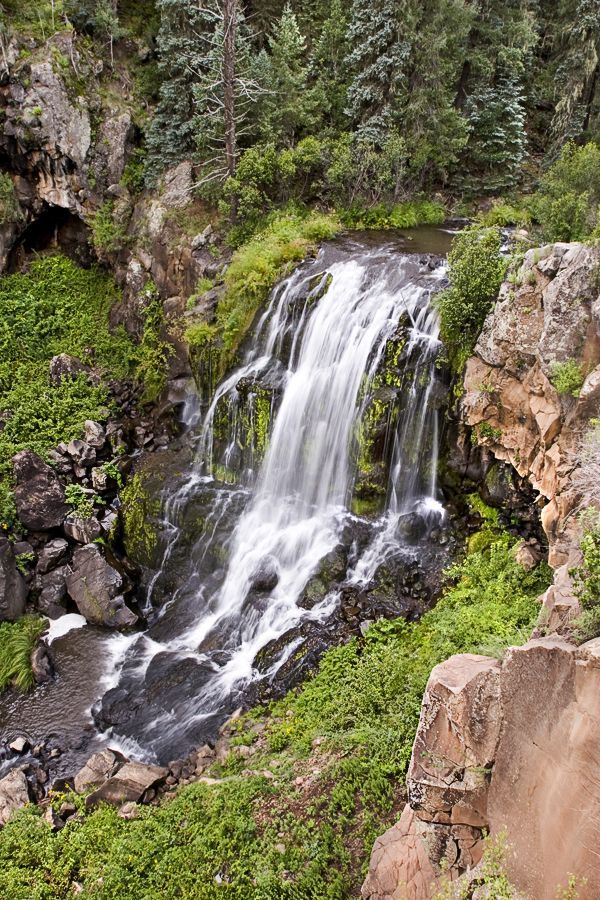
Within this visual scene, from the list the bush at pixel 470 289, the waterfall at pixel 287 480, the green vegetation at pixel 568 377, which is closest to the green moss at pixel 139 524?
the waterfall at pixel 287 480

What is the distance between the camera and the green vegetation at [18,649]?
10.3 meters

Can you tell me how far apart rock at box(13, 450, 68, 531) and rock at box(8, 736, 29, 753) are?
4847 mm

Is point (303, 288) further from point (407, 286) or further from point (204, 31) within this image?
point (204, 31)

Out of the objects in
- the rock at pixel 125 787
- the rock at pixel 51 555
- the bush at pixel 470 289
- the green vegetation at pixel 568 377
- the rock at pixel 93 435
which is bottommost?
the rock at pixel 125 787

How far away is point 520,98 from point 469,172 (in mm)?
2507

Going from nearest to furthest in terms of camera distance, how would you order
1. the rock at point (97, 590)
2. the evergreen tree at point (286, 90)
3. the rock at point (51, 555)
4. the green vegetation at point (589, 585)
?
the green vegetation at point (589, 585) → the rock at point (97, 590) → the rock at point (51, 555) → the evergreen tree at point (286, 90)

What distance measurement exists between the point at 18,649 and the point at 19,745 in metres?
2.04

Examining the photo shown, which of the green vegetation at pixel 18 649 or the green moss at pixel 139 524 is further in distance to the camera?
the green moss at pixel 139 524

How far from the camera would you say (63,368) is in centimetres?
1575

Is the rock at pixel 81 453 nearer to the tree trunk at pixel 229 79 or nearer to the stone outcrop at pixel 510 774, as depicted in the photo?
→ the tree trunk at pixel 229 79

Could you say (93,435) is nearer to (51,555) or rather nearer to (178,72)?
(51,555)

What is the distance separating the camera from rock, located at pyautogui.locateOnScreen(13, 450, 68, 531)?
12.7 m

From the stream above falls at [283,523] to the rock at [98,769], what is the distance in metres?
0.38

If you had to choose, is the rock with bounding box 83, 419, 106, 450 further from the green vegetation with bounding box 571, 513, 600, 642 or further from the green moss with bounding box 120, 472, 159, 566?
the green vegetation with bounding box 571, 513, 600, 642
